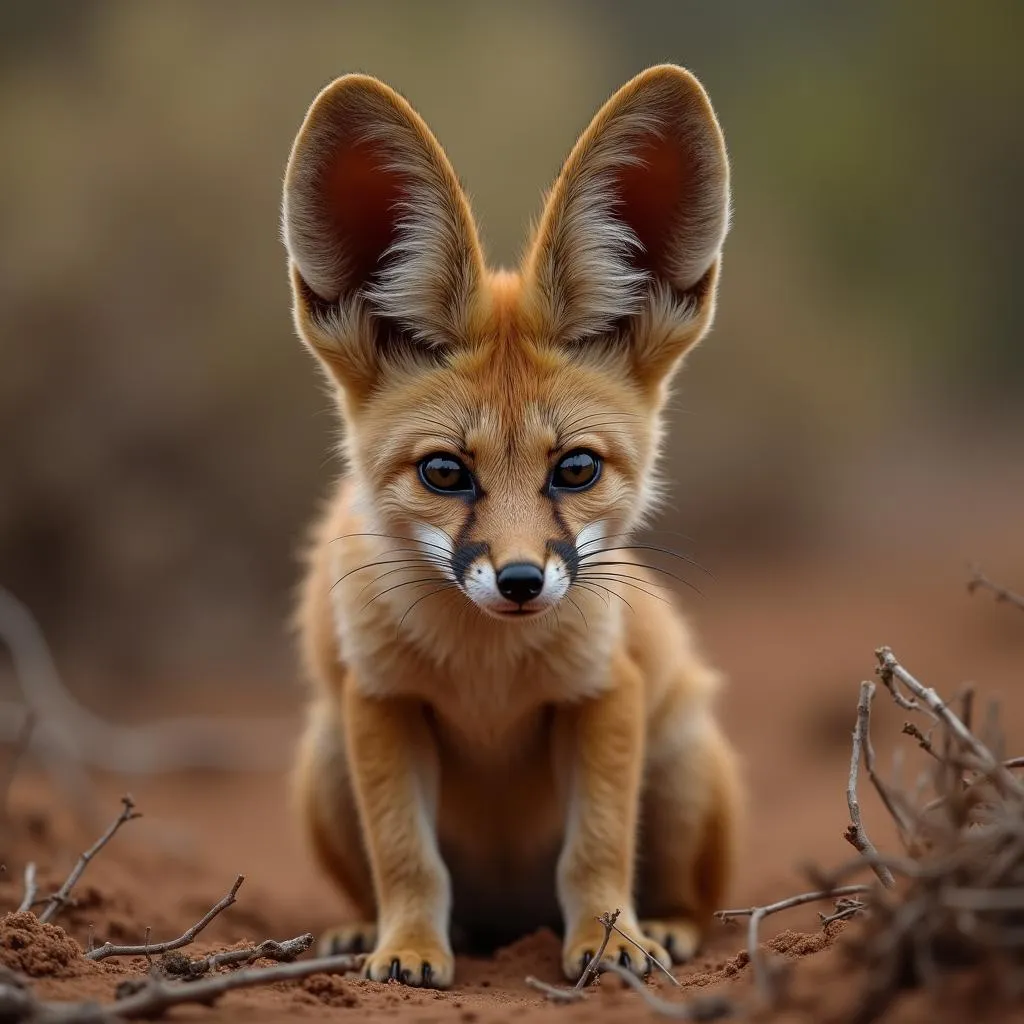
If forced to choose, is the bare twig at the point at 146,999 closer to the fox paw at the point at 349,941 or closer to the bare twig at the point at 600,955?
the bare twig at the point at 600,955

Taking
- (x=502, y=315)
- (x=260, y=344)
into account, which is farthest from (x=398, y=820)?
(x=260, y=344)

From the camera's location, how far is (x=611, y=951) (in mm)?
4008

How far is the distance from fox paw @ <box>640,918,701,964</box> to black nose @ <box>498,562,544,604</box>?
154 centimetres

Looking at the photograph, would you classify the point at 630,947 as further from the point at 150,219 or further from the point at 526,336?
the point at 150,219

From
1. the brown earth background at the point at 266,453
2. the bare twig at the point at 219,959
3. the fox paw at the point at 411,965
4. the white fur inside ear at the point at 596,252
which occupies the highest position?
the brown earth background at the point at 266,453

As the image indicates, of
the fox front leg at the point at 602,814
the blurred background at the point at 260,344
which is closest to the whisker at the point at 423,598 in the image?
the fox front leg at the point at 602,814

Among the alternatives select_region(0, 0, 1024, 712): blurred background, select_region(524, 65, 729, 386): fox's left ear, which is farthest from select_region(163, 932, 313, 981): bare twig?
select_region(0, 0, 1024, 712): blurred background

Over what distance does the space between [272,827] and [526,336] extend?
16.5ft

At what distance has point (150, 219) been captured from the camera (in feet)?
34.3

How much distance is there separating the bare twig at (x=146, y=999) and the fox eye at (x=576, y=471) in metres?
1.54

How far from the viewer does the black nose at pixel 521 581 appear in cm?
357

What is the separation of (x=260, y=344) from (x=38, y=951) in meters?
7.95

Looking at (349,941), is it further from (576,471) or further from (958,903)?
(958,903)

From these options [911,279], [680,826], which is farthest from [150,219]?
[911,279]
